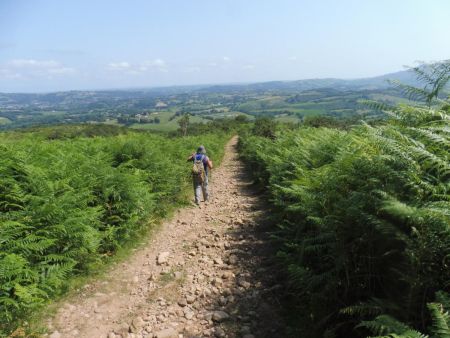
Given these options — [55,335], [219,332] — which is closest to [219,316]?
[219,332]

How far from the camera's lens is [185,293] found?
221 inches

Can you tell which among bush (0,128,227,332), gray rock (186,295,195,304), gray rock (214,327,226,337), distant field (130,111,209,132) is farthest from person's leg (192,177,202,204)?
distant field (130,111,209,132)

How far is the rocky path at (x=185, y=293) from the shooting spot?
4.67 m

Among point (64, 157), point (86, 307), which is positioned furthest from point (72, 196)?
point (64, 157)

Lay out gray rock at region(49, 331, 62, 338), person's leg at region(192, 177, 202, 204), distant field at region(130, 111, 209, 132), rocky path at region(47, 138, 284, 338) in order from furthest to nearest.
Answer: distant field at region(130, 111, 209, 132), person's leg at region(192, 177, 202, 204), rocky path at region(47, 138, 284, 338), gray rock at region(49, 331, 62, 338)

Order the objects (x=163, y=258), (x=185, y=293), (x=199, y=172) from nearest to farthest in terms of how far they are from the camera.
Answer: (x=185, y=293)
(x=163, y=258)
(x=199, y=172)

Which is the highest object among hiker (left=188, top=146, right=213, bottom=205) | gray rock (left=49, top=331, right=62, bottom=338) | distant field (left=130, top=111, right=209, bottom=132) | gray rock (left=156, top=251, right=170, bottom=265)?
hiker (left=188, top=146, right=213, bottom=205)

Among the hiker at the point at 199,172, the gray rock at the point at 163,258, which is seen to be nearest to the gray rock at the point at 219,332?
the gray rock at the point at 163,258

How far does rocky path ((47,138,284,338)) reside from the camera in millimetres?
4672

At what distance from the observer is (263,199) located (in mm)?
12000

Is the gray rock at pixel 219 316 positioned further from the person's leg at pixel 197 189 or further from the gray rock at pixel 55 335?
the person's leg at pixel 197 189

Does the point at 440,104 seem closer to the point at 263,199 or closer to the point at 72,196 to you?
the point at 72,196

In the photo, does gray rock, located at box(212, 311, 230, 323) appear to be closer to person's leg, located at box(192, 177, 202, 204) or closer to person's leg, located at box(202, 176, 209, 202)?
person's leg, located at box(192, 177, 202, 204)

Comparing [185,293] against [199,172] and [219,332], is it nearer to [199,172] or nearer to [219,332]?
[219,332]
